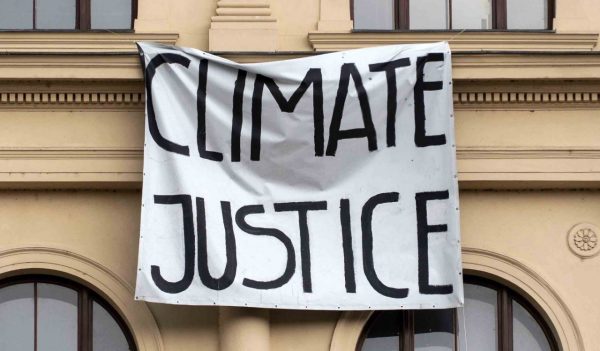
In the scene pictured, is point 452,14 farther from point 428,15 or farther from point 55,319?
point 55,319

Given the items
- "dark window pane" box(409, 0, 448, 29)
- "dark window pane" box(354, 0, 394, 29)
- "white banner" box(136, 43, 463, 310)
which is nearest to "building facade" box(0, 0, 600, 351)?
"dark window pane" box(354, 0, 394, 29)

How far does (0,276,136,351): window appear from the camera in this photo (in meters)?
22.0

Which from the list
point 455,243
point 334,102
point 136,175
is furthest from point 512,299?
point 136,175

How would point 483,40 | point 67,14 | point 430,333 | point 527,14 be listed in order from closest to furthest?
point 430,333 < point 483,40 < point 67,14 < point 527,14

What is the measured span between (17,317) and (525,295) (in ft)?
18.2

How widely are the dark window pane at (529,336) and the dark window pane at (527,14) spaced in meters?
3.16

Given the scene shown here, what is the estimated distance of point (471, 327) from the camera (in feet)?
72.5

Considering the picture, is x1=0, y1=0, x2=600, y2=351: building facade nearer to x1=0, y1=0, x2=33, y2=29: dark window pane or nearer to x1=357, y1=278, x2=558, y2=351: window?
x1=357, y1=278, x2=558, y2=351: window

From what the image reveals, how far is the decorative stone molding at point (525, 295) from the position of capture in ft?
71.2

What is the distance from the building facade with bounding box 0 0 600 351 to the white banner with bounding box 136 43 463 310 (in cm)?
47

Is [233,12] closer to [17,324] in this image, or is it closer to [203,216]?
[203,216]

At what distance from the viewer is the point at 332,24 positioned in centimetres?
2219

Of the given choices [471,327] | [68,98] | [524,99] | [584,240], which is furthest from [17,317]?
[584,240]

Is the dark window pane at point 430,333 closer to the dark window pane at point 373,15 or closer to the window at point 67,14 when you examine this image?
the dark window pane at point 373,15
